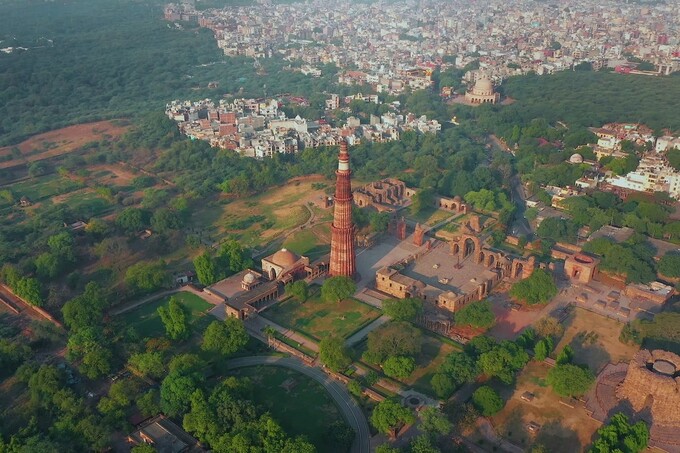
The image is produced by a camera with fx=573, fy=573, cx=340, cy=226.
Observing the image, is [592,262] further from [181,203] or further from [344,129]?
[344,129]

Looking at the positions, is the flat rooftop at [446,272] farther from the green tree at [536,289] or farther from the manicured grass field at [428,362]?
the manicured grass field at [428,362]

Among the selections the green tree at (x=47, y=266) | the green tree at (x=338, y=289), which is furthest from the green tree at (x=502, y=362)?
the green tree at (x=47, y=266)

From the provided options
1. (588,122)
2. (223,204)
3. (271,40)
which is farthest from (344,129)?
(271,40)

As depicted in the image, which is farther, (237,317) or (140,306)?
(140,306)

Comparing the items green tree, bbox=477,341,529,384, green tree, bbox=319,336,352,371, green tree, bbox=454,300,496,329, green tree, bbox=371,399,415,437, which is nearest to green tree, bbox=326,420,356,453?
green tree, bbox=371,399,415,437

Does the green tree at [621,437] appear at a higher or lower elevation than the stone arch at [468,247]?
higher

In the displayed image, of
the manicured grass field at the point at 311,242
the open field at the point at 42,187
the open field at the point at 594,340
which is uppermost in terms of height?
the open field at the point at 594,340

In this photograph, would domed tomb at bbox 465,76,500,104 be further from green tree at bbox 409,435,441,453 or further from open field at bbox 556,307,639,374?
green tree at bbox 409,435,441,453
